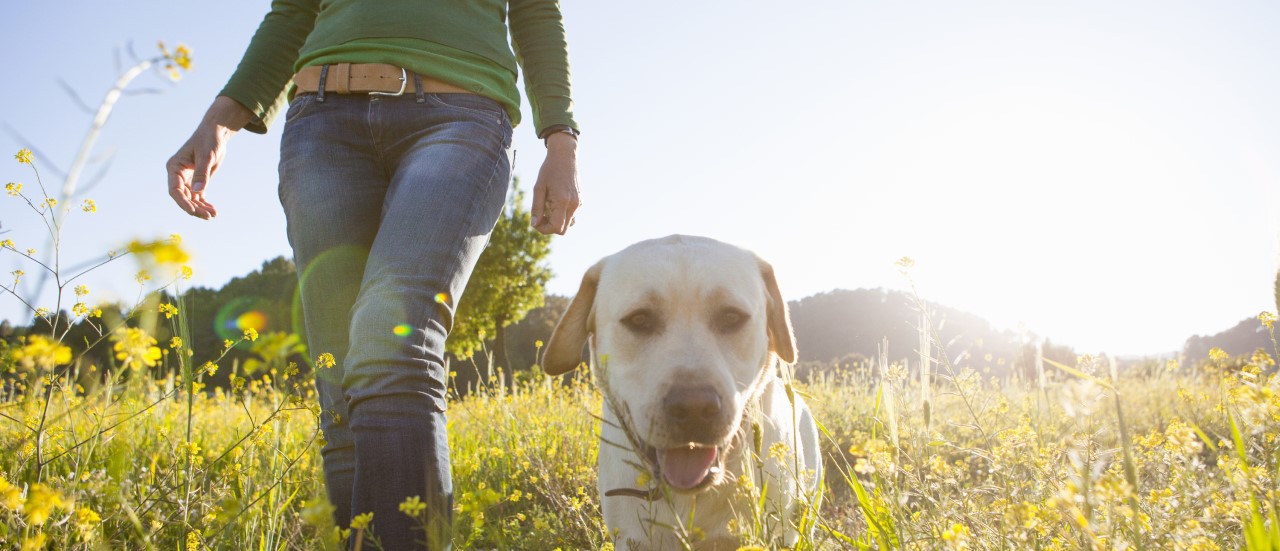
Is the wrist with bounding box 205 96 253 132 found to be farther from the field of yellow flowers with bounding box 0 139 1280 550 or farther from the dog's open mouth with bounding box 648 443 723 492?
the dog's open mouth with bounding box 648 443 723 492

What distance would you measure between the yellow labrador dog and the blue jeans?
541 millimetres

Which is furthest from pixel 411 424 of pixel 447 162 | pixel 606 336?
pixel 606 336

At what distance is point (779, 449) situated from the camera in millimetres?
1510

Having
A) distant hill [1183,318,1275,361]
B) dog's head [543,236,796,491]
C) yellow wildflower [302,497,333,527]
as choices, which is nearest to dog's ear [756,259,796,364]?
dog's head [543,236,796,491]

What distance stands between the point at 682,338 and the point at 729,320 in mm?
217

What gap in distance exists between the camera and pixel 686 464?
1.99 meters

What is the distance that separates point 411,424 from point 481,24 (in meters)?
1.43

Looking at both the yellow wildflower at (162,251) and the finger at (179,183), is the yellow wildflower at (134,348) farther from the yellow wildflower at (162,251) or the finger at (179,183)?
the finger at (179,183)

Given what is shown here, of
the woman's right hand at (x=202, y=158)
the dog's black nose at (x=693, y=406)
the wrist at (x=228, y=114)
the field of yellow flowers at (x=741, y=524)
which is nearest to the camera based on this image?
the field of yellow flowers at (x=741, y=524)

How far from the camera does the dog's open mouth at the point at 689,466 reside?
196 cm

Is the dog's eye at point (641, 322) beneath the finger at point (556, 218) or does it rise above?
beneath

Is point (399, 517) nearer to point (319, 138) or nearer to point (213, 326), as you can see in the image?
point (319, 138)

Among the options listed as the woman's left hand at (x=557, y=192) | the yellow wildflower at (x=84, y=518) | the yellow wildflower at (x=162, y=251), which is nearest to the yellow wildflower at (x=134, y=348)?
the yellow wildflower at (x=162, y=251)

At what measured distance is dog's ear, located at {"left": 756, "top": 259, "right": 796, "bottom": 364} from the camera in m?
2.63
